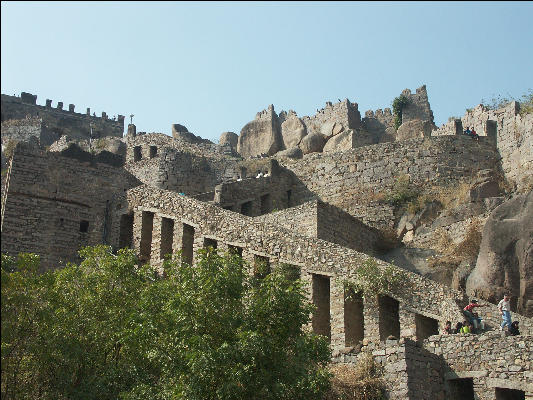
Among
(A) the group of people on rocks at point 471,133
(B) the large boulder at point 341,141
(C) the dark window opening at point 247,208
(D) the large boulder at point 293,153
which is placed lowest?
(C) the dark window opening at point 247,208

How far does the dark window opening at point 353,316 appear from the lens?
2250cm

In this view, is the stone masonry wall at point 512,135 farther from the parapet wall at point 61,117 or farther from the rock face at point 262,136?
the parapet wall at point 61,117

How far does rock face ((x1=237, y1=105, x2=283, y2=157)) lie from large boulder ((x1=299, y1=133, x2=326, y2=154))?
14.1 feet

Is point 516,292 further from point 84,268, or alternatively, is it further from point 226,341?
point 84,268

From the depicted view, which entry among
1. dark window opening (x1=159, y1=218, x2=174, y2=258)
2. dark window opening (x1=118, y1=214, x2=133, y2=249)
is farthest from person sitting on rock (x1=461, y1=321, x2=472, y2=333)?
dark window opening (x1=118, y1=214, x2=133, y2=249)

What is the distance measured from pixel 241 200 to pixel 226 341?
18246 mm

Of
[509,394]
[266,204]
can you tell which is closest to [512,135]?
[266,204]

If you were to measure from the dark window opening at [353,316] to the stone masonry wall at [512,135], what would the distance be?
464 inches

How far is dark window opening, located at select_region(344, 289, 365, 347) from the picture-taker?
22.5 metres

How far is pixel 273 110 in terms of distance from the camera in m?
53.7

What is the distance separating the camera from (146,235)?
29016mm

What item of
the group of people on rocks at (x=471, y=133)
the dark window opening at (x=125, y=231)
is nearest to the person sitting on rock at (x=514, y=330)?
the dark window opening at (x=125, y=231)

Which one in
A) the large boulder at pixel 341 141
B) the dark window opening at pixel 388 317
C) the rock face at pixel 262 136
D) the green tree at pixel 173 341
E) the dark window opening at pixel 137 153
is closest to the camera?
the green tree at pixel 173 341

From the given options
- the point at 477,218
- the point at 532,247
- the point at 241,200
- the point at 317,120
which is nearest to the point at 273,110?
the point at 317,120
